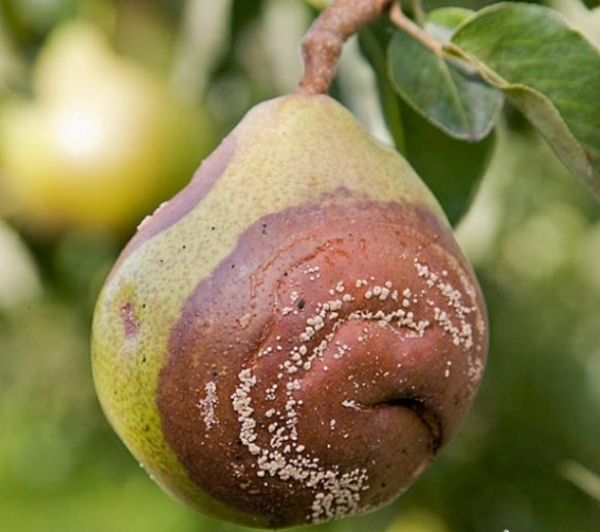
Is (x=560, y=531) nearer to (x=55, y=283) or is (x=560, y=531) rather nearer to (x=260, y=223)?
(x=55, y=283)

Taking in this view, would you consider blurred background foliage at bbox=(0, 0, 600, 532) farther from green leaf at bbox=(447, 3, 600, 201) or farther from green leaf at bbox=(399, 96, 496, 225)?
green leaf at bbox=(447, 3, 600, 201)

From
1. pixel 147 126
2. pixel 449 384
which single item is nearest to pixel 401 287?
pixel 449 384

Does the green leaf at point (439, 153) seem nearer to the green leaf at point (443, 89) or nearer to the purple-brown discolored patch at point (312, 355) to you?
the green leaf at point (443, 89)

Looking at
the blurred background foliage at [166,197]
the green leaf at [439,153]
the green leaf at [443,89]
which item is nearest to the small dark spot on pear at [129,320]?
the green leaf at [443,89]

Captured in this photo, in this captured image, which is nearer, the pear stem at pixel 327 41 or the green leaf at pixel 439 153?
the pear stem at pixel 327 41

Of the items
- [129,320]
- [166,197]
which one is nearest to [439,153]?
[129,320]

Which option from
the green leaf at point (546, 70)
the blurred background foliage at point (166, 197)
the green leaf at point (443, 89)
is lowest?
the blurred background foliage at point (166, 197)
